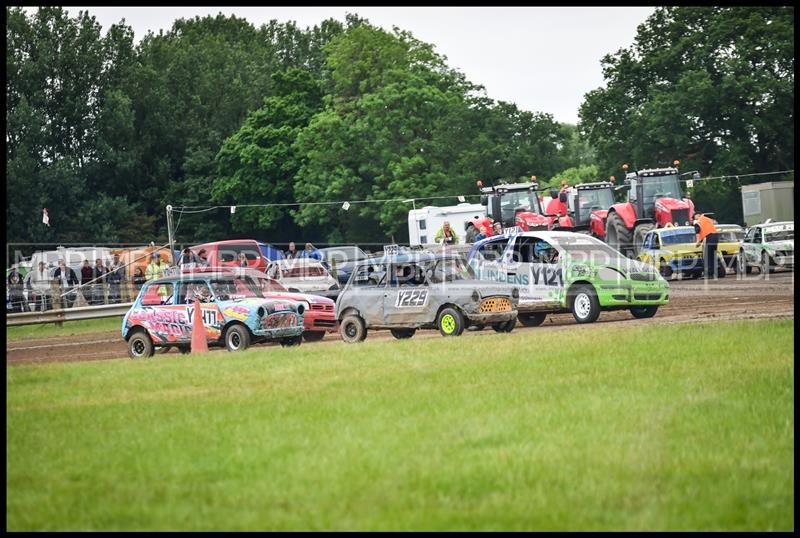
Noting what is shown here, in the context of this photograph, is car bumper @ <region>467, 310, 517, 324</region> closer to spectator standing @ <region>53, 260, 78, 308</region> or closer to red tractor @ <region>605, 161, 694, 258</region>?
spectator standing @ <region>53, 260, 78, 308</region>

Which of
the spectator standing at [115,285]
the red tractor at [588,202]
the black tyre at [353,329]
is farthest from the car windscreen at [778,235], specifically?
the spectator standing at [115,285]

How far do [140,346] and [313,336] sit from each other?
3.44 meters

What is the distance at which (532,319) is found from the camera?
976 inches

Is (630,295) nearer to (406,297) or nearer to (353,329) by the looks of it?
(406,297)

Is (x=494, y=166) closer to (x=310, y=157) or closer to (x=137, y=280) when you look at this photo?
(x=310, y=157)

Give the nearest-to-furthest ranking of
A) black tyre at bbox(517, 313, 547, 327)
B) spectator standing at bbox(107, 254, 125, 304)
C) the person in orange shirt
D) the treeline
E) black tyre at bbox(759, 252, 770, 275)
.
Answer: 1. black tyre at bbox(517, 313, 547, 327)
2. black tyre at bbox(759, 252, 770, 275)
3. the person in orange shirt
4. spectator standing at bbox(107, 254, 125, 304)
5. the treeline

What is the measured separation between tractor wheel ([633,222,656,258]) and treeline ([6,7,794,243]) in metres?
21.3

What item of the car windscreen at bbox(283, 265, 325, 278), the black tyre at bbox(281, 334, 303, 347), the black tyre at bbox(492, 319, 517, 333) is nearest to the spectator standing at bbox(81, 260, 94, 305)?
the car windscreen at bbox(283, 265, 325, 278)

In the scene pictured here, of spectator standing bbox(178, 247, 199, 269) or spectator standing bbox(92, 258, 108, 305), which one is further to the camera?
spectator standing bbox(92, 258, 108, 305)

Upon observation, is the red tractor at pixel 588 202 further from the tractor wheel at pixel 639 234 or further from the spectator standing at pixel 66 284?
the spectator standing at pixel 66 284

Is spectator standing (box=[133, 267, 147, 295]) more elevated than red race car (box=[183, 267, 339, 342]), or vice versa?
spectator standing (box=[133, 267, 147, 295])

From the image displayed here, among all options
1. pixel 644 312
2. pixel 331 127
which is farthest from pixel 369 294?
pixel 331 127

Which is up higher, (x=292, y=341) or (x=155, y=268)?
(x=155, y=268)

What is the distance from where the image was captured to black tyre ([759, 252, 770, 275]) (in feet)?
118
